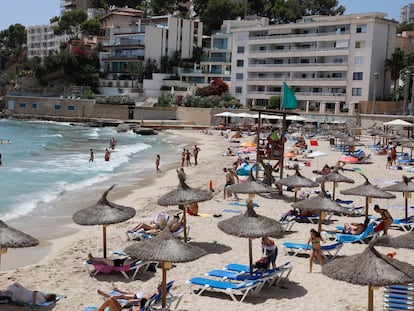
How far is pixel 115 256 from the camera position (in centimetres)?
1264

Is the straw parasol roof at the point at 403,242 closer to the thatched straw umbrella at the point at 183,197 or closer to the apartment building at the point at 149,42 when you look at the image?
the thatched straw umbrella at the point at 183,197

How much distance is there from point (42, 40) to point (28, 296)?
374 feet

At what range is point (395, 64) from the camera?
59.2m

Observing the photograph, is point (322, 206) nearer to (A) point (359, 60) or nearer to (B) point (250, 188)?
(B) point (250, 188)

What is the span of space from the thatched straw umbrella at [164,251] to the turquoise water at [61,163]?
10.7m

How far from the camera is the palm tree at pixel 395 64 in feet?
194

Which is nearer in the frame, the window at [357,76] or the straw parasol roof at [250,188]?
the straw parasol roof at [250,188]

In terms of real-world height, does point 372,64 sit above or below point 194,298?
above

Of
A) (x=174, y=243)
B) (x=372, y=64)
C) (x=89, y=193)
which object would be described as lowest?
(x=89, y=193)

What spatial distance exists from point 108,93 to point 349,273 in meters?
78.9

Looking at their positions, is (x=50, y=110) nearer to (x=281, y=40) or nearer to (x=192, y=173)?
(x=281, y=40)

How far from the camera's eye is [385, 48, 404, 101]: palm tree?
194 ft

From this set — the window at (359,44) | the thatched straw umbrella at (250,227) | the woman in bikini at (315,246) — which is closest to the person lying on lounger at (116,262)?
the thatched straw umbrella at (250,227)

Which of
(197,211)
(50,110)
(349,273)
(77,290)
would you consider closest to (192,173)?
(197,211)
